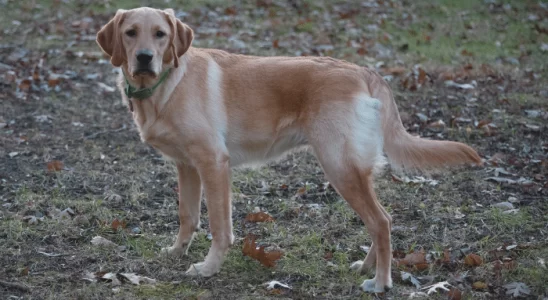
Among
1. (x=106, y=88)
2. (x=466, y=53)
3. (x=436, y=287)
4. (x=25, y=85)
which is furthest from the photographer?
(x=466, y=53)

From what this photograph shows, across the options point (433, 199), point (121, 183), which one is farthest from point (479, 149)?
point (121, 183)

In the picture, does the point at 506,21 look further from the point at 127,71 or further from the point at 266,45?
the point at 127,71

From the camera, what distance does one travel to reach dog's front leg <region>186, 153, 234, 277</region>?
13.8 ft

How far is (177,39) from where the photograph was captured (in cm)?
422

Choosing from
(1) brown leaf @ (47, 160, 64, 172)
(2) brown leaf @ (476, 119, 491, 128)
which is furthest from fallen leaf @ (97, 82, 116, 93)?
(2) brown leaf @ (476, 119, 491, 128)

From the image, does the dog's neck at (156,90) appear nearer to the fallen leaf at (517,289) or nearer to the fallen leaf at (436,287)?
the fallen leaf at (436,287)

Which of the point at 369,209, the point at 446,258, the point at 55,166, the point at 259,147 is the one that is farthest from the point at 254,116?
the point at 55,166

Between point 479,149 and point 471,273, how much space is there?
8.56 feet

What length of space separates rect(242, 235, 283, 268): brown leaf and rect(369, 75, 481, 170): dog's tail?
931 millimetres

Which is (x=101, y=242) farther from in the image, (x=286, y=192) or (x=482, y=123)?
(x=482, y=123)

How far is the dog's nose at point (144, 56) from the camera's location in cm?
405

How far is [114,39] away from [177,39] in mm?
392

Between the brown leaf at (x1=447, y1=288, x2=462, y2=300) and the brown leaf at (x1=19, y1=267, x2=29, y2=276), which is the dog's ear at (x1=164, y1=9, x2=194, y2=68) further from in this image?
the brown leaf at (x1=447, y1=288, x2=462, y2=300)

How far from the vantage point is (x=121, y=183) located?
5703 mm
